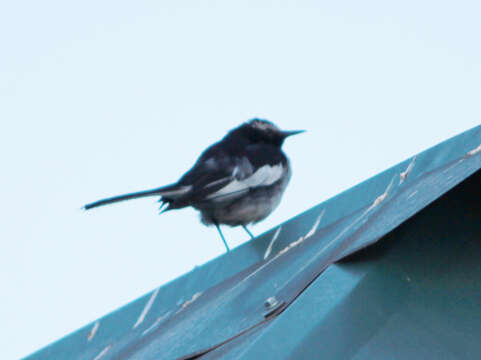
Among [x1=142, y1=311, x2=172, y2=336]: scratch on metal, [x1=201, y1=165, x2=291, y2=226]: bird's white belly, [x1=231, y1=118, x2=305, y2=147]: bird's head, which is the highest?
[x1=142, y1=311, x2=172, y2=336]: scratch on metal

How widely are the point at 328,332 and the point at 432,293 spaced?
0.89ft

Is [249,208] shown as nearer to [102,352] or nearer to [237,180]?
[237,180]

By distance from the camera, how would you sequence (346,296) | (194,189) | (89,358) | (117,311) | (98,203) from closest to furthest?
1. (346,296)
2. (89,358)
3. (117,311)
4. (98,203)
5. (194,189)

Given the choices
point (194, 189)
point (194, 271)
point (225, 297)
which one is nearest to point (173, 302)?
point (194, 271)

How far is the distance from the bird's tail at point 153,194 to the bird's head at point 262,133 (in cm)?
186

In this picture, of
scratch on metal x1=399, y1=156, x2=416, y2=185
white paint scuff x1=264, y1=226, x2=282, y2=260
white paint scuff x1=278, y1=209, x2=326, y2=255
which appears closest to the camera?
scratch on metal x1=399, y1=156, x2=416, y2=185

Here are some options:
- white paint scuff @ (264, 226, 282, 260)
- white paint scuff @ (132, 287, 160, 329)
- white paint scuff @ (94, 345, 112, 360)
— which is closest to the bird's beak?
white paint scuff @ (264, 226, 282, 260)

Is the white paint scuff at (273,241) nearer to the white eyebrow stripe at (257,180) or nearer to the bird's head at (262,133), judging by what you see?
the white eyebrow stripe at (257,180)

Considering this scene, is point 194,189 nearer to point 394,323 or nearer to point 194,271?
point 194,271

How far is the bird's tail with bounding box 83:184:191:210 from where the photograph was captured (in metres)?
5.03

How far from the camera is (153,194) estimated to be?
5605 millimetres

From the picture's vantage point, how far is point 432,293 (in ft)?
6.12

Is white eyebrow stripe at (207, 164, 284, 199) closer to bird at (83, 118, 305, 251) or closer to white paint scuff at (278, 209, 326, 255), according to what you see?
bird at (83, 118, 305, 251)

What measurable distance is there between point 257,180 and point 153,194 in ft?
4.24
